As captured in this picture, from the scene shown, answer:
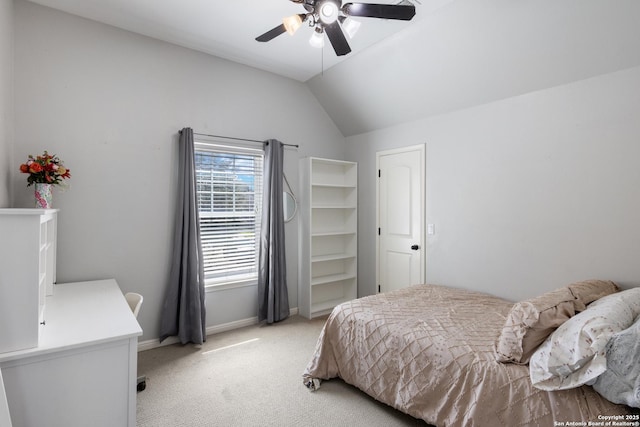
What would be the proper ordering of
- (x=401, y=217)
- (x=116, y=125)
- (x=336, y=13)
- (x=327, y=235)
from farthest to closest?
(x=327, y=235) → (x=401, y=217) → (x=116, y=125) → (x=336, y=13)

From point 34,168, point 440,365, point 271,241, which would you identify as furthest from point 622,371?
point 34,168

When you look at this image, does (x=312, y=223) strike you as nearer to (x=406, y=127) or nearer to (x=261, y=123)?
(x=261, y=123)

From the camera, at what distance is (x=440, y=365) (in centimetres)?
195

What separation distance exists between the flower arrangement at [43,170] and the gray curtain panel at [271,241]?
6.27 feet

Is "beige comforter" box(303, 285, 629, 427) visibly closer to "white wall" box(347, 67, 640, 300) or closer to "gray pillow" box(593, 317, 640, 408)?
"gray pillow" box(593, 317, 640, 408)

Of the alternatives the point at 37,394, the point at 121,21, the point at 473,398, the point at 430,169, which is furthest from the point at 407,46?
the point at 37,394

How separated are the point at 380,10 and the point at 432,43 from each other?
1299mm

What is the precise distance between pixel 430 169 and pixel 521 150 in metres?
0.95

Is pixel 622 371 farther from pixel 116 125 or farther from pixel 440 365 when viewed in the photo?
pixel 116 125

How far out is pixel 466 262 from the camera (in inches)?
135

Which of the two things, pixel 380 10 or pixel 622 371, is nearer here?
pixel 622 371

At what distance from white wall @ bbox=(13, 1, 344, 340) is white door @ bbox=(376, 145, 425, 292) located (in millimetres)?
1854

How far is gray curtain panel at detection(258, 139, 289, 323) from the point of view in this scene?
3846 mm

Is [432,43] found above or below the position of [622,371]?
above
